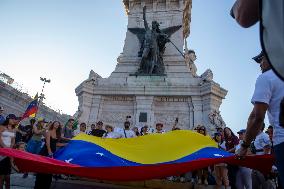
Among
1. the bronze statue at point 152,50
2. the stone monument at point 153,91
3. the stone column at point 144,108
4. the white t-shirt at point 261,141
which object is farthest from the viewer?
the bronze statue at point 152,50

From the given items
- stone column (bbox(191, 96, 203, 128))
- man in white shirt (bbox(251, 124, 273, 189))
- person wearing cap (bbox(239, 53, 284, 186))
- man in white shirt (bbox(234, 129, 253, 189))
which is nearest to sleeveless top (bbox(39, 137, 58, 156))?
man in white shirt (bbox(234, 129, 253, 189))

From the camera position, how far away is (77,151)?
5.13 meters

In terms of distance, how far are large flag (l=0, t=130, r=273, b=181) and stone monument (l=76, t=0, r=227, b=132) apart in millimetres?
9800

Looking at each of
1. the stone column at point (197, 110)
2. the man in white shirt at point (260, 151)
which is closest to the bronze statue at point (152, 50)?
the stone column at point (197, 110)

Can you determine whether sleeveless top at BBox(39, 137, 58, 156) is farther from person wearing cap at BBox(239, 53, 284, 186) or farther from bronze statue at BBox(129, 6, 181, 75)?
bronze statue at BBox(129, 6, 181, 75)

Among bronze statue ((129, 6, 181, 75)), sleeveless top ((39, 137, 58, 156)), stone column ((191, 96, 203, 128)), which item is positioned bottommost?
sleeveless top ((39, 137, 58, 156))

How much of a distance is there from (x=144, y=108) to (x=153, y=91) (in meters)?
1.16

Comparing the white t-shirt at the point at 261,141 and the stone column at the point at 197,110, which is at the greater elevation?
the stone column at the point at 197,110

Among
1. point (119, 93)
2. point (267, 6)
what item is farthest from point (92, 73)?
point (267, 6)

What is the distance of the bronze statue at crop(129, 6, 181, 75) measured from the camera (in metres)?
18.4

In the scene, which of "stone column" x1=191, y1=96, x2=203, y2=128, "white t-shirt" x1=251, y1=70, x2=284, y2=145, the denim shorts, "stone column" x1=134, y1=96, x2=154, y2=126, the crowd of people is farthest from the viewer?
"stone column" x1=134, y1=96, x2=154, y2=126

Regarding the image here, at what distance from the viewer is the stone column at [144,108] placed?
16.2 m

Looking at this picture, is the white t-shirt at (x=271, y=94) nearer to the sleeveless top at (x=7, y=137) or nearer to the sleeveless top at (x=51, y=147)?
the sleeveless top at (x=51, y=147)

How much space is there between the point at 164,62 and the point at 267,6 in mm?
18550
